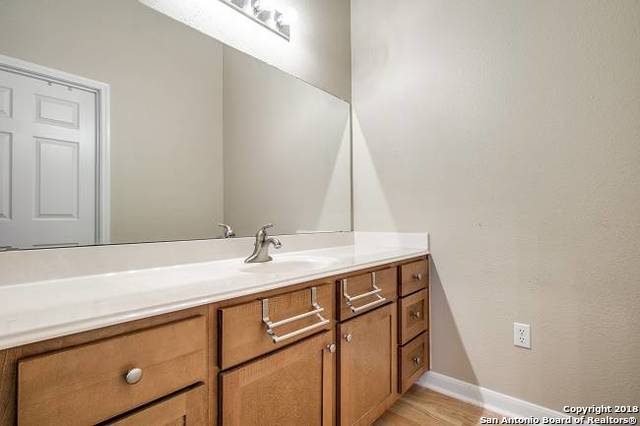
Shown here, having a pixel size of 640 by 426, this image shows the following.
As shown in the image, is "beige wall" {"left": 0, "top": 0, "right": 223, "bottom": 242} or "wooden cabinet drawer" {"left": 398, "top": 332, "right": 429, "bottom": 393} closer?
"beige wall" {"left": 0, "top": 0, "right": 223, "bottom": 242}

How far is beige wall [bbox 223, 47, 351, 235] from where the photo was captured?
151 cm

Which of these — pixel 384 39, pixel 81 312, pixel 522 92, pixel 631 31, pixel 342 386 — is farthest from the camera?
pixel 384 39

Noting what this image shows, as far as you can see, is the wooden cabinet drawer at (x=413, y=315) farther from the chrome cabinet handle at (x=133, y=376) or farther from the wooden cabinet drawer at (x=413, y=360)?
the chrome cabinet handle at (x=133, y=376)

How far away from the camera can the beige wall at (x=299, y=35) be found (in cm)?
142

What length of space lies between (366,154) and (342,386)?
1.38 meters

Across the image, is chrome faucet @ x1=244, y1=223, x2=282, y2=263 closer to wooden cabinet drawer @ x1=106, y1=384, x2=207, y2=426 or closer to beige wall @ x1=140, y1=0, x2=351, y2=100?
wooden cabinet drawer @ x1=106, y1=384, x2=207, y2=426

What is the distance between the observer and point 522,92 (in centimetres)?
157

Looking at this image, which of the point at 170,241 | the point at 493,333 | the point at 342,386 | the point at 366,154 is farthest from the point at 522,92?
the point at 170,241

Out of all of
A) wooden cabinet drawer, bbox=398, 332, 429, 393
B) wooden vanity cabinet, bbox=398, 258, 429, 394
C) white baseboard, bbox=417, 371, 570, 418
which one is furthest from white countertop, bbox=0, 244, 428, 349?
white baseboard, bbox=417, 371, 570, 418

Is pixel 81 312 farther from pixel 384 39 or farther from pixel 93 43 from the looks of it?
pixel 384 39

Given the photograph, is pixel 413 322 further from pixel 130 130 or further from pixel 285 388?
pixel 130 130

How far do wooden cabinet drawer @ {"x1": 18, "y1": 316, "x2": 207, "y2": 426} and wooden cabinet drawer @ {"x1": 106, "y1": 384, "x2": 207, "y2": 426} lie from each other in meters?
0.02

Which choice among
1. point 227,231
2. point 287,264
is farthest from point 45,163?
point 287,264

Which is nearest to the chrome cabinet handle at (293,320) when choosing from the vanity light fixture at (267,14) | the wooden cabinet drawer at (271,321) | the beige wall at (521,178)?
the wooden cabinet drawer at (271,321)
